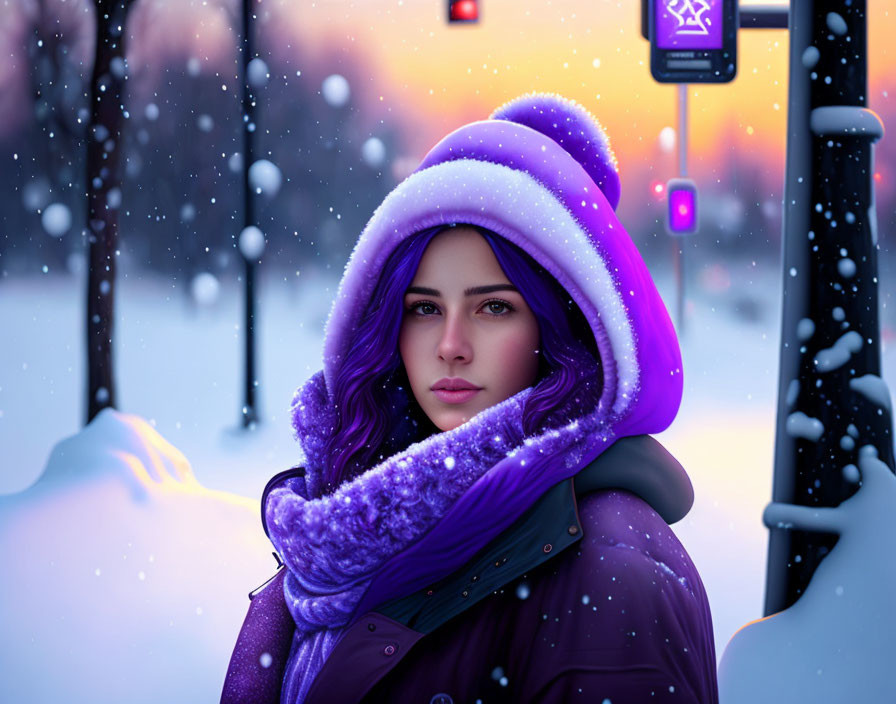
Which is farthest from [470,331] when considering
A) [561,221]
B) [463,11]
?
[463,11]

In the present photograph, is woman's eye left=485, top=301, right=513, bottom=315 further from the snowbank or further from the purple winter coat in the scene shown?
the snowbank

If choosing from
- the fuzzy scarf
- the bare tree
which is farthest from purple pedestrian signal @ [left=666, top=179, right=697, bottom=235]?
the fuzzy scarf

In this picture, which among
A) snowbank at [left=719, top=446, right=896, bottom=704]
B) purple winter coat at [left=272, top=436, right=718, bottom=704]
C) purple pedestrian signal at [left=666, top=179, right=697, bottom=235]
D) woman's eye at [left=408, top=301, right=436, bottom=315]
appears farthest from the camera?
purple pedestrian signal at [left=666, top=179, right=697, bottom=235]

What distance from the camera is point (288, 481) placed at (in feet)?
6.46

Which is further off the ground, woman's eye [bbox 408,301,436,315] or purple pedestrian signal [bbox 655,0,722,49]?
purple pedestrian signal [bbox 655,0,722,49]

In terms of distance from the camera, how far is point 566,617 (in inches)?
56.9

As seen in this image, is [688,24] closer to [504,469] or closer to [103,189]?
[504,469]

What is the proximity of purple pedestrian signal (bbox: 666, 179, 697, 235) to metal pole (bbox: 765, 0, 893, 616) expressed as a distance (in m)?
2.03

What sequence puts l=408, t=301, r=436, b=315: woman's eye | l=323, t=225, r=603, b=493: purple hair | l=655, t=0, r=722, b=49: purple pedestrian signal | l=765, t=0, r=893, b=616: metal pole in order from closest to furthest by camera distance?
1. l=323, t=225, r=603, b=493: purple hair
2. l=408, t=301, r=436, b=315: woman's eye
3. l=765, t=0, r=893, b=616: metal pole
4. l=655, t=0, r=722, b=49: purple pedestrian signal

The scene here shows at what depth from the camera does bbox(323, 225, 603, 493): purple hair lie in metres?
1.66

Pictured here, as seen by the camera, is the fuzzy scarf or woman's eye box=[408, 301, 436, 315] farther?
woman's eye box=[408, 301, 436, 315]

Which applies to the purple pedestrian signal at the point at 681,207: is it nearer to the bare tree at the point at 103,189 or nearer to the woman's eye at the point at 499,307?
the bare tree at the point at 103,189

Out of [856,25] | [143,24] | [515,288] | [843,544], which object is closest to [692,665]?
[515,288]

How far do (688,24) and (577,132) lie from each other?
2.07 meters
